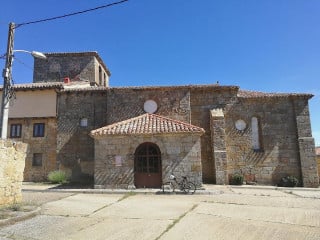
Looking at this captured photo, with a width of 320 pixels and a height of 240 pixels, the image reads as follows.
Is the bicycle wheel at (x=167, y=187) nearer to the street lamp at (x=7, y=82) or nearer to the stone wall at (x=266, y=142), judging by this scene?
the stone wall at (x=266, y=142)

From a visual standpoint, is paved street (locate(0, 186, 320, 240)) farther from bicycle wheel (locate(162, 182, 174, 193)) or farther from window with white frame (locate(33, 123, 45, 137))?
window with white frame (locate(33, 123, 45, 137))

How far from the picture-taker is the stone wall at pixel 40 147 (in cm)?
1783

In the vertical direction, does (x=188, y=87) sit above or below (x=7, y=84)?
above

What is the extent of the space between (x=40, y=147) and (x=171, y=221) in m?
13.9

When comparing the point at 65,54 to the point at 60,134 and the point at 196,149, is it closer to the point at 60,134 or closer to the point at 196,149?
the point at 60,134

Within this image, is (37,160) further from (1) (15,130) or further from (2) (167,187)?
(2) (167,187)

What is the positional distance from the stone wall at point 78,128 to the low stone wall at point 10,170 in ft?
28.3

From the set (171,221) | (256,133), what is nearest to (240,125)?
(256,133)

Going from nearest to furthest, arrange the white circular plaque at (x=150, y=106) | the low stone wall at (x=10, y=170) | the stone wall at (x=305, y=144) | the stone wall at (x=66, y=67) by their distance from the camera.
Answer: the low stone wall at (x=10, y=170) → the stone wall at (x=305, y=144) → the white circular plaque at (x=150, y=106) → the stone wall at (x=66, y=67)

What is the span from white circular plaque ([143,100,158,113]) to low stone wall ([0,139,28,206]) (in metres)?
9.43

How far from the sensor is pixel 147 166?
1390cm

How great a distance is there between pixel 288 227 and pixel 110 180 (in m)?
8.90

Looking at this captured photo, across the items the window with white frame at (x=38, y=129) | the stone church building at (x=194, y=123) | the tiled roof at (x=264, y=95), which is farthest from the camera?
the window with white frame at (x=38, y=129)

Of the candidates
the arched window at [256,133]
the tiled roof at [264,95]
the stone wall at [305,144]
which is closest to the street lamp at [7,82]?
the tiled roof at [264,95]
